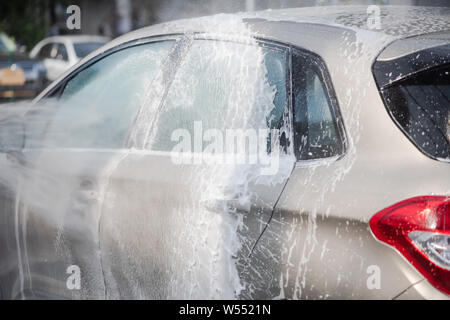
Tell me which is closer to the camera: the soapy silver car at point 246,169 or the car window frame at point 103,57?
the soapy silver car at point 246,169

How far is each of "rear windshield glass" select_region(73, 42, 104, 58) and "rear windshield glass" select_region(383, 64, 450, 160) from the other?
48.3ft

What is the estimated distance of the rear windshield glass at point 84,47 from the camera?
53.9ft

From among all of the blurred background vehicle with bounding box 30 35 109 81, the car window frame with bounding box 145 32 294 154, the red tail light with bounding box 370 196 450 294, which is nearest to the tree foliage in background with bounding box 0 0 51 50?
the blurred background vehicle with bounding box 30 35 109 81

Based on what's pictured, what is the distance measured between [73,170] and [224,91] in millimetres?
804

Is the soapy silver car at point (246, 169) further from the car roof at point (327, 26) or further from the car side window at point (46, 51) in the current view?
the car side window at point (46, 51)

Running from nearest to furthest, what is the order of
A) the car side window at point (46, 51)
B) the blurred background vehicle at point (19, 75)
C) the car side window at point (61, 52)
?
the blurred background vehicle at point (19, 75) < the car side window at point (61, 52) < the car side window at point (46, 51)

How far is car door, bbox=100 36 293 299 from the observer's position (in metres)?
2.38

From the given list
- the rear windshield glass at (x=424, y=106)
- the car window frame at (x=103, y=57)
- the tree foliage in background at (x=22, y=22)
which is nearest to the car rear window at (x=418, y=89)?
the rear windshield glass at (x=424, y=106)

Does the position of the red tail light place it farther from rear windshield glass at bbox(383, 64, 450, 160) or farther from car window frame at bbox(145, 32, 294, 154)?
car window frame at bbox(145, 32, 294, 154)

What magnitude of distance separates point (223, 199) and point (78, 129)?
50.7 inches

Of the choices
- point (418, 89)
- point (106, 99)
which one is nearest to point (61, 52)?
point (106, 99)

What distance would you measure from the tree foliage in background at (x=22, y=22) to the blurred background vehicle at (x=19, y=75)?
13.0 m
